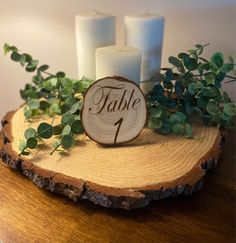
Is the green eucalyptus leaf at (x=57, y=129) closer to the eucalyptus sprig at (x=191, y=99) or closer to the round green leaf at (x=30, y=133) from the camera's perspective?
the round green leaf at (x=30, y=133)

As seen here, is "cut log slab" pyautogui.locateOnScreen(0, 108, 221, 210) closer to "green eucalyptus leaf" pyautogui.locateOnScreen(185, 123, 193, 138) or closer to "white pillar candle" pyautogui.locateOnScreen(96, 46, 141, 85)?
"green eucalyptus leaf" pyautogui.locateOnScreen(185, 123, 193, 138)

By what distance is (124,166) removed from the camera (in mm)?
556

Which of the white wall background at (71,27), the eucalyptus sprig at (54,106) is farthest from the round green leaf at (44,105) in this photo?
the white wall background at (71,27)

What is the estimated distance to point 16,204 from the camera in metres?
0.52

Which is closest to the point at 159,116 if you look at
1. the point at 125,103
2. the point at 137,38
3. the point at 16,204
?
the point at 125,103

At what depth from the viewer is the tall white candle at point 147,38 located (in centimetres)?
74

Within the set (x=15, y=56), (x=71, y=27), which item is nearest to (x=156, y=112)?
(x=15, y=56)

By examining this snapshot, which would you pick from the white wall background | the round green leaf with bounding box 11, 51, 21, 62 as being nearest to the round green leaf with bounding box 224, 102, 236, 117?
the white wall background

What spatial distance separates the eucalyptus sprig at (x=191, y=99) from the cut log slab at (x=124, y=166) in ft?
0.09

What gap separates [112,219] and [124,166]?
9cm

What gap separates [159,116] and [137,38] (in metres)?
0.20

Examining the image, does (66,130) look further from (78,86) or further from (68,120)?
(78,86)

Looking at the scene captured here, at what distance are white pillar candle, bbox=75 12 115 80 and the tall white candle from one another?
5 cm

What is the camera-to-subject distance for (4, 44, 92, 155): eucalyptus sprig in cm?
61
